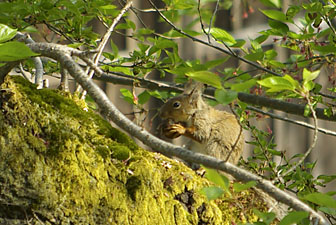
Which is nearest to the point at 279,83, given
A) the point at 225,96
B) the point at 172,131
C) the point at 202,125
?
the point at 225,96

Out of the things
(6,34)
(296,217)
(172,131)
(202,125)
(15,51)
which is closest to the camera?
(296,217)

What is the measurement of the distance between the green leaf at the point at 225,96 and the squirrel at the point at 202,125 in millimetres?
1542

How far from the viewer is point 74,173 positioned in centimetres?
147

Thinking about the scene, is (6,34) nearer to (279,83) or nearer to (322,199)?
(279,83)

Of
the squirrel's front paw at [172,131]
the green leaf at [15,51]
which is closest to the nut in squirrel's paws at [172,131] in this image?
the squirrel's front paw at [172,131]

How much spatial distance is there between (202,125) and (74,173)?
1.40m

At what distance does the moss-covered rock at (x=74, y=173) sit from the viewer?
55.1 inches

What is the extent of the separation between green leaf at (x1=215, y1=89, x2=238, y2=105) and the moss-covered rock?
51 centimetres

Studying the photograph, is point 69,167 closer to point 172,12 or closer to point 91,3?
point 91,3

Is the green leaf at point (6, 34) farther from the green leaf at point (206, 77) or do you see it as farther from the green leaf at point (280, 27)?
the green leaf at point (280, 27)

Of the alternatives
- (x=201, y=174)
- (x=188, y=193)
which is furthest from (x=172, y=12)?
(x=188, y=193)

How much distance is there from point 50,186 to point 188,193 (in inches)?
19.5

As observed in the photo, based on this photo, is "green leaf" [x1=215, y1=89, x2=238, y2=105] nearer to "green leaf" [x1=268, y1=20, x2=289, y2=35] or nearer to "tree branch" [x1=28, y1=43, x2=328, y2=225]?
"tree branch" [x1=28, y1=43, x2=328, y2=225]

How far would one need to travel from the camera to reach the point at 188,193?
1.76 meters
